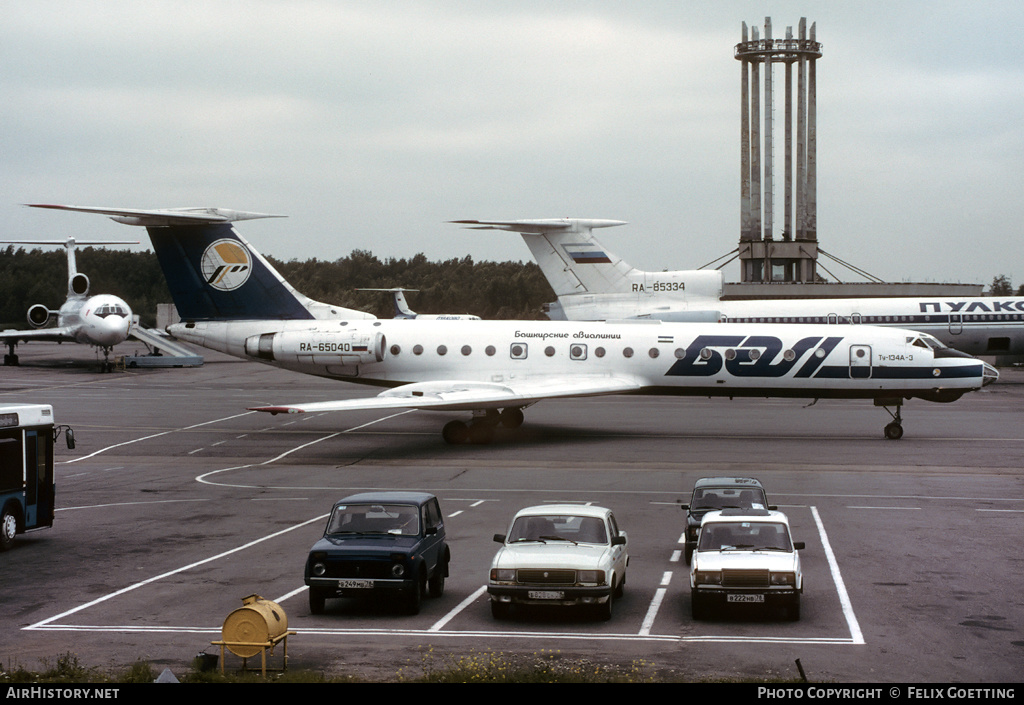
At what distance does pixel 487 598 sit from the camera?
52.3 ft

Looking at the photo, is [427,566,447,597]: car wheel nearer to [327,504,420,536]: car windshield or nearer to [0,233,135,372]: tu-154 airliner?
[327,504,420,536]: car windshield


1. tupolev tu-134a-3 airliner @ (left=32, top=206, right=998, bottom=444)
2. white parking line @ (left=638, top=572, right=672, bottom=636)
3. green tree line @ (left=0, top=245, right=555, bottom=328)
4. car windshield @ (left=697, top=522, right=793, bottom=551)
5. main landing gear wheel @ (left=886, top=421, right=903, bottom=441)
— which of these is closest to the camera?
white parking line @ (left=638, top=572, right=672, bottom=636)

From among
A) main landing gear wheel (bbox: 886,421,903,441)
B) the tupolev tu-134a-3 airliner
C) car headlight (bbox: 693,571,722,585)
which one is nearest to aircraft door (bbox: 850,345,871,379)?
the tupolev tu-134a-3 airliner

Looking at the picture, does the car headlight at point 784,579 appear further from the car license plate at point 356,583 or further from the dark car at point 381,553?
the car license plate at point 356,583

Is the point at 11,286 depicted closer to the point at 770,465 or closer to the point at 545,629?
the point at 770,465

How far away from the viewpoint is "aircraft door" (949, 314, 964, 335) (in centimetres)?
5481

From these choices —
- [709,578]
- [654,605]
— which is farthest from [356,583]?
[709,578]

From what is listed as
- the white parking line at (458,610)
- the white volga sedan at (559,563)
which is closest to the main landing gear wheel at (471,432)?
the white parking line at (458,610)

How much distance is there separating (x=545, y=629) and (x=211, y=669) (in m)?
4.46

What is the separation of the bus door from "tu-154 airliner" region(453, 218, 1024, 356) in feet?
88.2

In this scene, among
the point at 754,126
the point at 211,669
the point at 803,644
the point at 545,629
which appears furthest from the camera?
the point at 754,126

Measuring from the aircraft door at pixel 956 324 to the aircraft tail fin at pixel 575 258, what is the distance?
695 inches

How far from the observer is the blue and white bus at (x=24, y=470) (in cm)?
1892

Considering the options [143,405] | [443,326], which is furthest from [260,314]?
[143,405]
